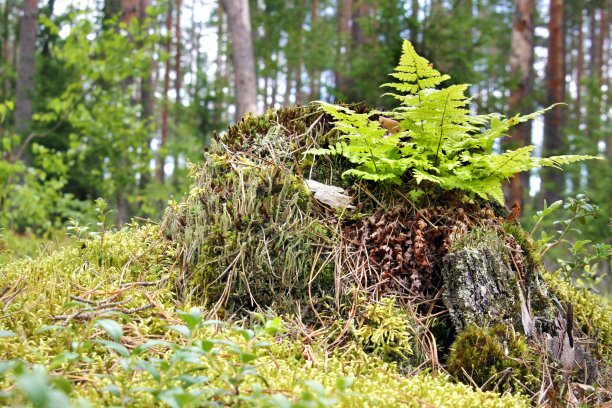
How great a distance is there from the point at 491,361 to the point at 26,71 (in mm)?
13186

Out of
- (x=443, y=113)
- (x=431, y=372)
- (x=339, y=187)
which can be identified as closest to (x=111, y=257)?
(x=339, y=187)

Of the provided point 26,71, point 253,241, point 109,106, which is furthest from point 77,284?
point 26,71

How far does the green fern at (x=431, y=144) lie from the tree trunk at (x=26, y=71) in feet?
36.0

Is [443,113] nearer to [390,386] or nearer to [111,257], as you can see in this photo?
[390,386]

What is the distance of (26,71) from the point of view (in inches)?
439

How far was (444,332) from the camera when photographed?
2.48 meters

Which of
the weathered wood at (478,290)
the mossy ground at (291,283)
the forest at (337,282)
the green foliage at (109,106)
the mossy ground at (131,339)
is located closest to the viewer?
the mossy ground at (131,339)

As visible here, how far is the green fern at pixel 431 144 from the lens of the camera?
2.57 metres

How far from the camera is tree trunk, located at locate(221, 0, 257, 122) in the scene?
29.5 feet

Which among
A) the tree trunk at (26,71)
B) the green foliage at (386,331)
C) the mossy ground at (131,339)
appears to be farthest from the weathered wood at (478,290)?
the tree trunk at (26,71)

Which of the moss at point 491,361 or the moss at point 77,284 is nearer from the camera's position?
the moss at point 77,284

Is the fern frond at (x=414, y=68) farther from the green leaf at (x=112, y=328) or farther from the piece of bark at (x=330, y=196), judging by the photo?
the green leaf at (x=112, y=328)

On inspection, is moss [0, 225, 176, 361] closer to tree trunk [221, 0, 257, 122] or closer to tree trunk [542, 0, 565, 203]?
tree trunk [221, 0, 257, 122]

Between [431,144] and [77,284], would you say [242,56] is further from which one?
[77,284]
